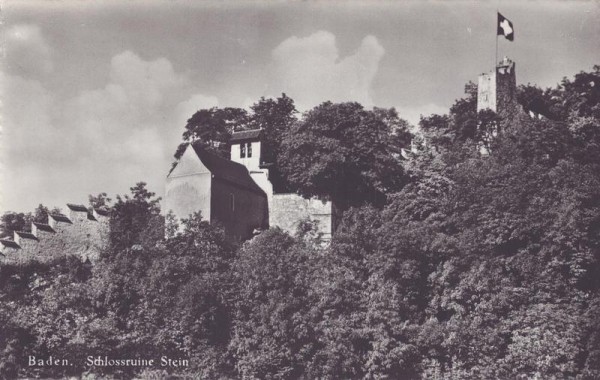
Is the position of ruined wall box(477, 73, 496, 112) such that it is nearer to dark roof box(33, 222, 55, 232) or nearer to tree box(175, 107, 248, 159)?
tree box(175, 107, 248, 159)

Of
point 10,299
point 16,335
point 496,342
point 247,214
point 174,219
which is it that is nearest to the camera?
point 496,342

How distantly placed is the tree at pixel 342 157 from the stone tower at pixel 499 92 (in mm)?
10336

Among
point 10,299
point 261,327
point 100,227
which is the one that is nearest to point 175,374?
point 261,327

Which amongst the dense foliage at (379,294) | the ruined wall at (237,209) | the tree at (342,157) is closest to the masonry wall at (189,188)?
the ruined wall at (237,209)

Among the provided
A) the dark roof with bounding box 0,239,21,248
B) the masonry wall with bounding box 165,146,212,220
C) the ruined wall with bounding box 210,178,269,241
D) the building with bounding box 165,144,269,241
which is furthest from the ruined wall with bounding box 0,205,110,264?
the ruined wall with bounding box 210,178,269,241

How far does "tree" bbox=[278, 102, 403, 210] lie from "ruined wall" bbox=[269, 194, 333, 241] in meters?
0.68

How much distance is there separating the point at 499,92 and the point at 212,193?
74.0ft

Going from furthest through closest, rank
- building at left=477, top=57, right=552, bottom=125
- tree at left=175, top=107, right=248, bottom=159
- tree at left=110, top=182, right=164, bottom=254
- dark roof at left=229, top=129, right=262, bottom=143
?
tree at left=175, top=107, right=248, bottom=159
building at left=477, top=57, right=552, bottom=125
dark roof at left=229, top=129, right=262, bottom=143
tree at left=110, top=182, right=164, bottom=254

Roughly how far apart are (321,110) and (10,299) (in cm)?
2029

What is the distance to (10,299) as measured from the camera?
3212cm

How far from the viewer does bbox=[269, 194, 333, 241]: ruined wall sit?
39.4 meters

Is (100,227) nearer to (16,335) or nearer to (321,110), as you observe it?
(16,335)

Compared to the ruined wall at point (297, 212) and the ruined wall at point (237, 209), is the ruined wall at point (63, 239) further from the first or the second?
the ruined wall at point (297, 212)

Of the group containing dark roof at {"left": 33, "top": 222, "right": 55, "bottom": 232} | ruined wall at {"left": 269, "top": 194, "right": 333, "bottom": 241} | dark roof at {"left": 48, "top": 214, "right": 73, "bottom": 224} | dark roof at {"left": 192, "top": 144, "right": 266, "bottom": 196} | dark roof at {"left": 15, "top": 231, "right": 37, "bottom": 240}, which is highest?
dark roof at {"left": 192, "top": 144, "right": 266, "bottom": 196}
